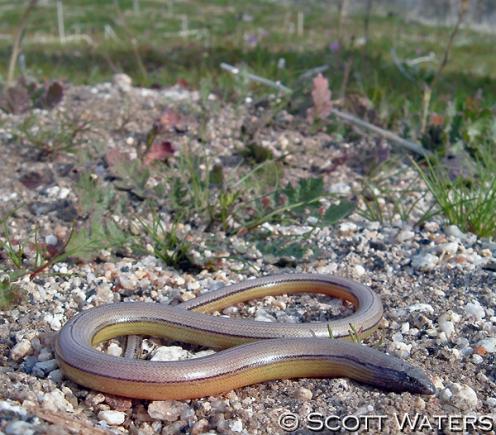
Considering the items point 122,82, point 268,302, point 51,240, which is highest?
point 122,82

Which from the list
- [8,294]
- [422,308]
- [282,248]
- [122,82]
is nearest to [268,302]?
[282,248]

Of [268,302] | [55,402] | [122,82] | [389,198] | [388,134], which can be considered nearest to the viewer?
[55,402]

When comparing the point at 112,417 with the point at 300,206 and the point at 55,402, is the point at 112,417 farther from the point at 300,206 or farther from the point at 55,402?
the point at 300,206

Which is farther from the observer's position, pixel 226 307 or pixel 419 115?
pixel 419 115

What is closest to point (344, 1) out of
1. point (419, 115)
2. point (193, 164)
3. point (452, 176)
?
point (419, 115)

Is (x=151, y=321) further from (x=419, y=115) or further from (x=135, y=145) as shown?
(x=419, y=115)

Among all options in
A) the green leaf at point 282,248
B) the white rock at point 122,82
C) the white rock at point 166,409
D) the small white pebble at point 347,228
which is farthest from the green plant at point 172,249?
the white rock at point 122,82

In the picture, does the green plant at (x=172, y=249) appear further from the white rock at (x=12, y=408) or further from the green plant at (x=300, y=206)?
the white rock at (x=12, y=408)
